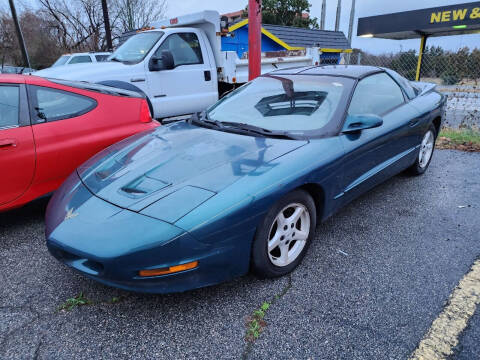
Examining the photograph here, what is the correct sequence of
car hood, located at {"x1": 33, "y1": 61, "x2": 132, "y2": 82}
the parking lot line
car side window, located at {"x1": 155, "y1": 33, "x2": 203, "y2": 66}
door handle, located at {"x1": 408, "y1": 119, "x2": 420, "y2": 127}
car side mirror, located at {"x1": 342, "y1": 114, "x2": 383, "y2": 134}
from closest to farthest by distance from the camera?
the parking lot line
car side mirror, located at {"x1": 342, "y1": 114, "x2": 383, "y2": 134}
door handle, located at {"x1": 408, "y1": 119, "x2": 420, "y2": 127}
car hood, located at {"x1": 33, "y1": 61, "x2": 132, "y2": 82}
car side window, located at {"x1": 155, "y1": 33, "x2": 203, "y2": 66}

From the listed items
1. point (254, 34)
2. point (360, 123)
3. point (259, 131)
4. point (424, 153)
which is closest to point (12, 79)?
point (259, 131)

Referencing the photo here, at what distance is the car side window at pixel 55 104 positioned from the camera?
302 centimetres

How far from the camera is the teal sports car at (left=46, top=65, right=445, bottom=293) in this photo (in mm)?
1839

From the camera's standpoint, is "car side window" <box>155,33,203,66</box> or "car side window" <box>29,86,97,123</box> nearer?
"car side window" <box>29,86,97,123</box>

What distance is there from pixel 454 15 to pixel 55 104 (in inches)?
686

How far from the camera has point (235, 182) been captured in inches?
80.9

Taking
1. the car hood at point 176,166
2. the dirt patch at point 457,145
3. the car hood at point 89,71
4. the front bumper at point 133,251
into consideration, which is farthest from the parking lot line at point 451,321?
the car hood at point 89,71

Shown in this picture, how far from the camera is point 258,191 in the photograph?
6.66ft

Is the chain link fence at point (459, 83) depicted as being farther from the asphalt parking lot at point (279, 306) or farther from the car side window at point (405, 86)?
the asphalt parking lot at point (279, 306)

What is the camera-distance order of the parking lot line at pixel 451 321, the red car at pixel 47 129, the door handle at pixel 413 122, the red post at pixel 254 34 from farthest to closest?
the red post at pixel 254 34
the door handle at pixel 413 122
the red car at pixel 47 129
the parking lot line at pixel 451 321

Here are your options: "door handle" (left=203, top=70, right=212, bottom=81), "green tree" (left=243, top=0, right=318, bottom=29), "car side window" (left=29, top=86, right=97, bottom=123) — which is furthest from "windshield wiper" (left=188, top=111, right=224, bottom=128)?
"green tree" (left=243, top=0, right=318, bottom=29)

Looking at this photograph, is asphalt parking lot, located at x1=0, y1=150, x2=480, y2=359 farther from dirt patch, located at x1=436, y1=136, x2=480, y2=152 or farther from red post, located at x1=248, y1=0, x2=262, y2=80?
red post, located at x1=248, y1=0, x2=262, y2=80

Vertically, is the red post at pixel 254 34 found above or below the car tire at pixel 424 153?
above

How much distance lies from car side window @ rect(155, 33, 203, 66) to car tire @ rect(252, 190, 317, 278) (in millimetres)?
4727
